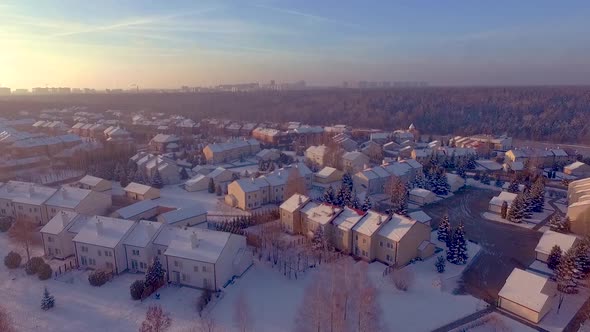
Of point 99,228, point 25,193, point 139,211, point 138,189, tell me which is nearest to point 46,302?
point 99,228

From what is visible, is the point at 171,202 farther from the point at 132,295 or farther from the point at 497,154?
the point at 497,154

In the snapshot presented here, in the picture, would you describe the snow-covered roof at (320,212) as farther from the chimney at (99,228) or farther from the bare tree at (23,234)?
the bare tree at (23,234)

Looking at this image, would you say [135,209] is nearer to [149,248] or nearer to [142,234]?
[142,234]

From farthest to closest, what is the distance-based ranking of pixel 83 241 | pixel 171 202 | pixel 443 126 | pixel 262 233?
pixel 443 126
pixel 171 202
pixel 262 233
pixel 83 241

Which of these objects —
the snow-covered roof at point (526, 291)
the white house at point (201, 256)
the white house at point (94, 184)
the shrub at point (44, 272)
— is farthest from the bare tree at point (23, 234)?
the snow-covered roof at point (526, 291)

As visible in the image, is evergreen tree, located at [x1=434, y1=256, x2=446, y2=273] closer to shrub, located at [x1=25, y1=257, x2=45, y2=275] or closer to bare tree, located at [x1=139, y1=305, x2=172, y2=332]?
bare tree, located at [x1=139, y1=305, x2=172, y2=332]

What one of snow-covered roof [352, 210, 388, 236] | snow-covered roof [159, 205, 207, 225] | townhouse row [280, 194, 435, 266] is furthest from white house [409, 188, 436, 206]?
snow-covered roof [159, 205, 207, 225]

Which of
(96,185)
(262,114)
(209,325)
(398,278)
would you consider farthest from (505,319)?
(262,114)
